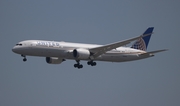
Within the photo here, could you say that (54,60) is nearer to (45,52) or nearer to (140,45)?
(45,52)

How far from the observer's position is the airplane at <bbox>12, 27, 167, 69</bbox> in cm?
6600

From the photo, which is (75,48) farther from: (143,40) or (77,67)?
(143,40)

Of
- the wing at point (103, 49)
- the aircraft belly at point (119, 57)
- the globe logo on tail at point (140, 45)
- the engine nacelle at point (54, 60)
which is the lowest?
the aircraft belly at point (119, 57)

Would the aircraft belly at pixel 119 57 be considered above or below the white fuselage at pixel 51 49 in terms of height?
below

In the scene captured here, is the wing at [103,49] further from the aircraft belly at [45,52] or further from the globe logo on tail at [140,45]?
the globe logo on tail at [140,45]

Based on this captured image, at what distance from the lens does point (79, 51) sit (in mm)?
68312

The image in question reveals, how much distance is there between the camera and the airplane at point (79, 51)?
217 feet

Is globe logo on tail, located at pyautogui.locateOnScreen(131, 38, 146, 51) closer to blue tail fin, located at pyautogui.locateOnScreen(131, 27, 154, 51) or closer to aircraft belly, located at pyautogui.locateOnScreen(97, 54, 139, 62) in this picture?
blue tail fin, located at pyautogui.locateOnScreen(131, 27, 154, 51)

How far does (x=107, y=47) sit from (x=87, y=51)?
3474mm

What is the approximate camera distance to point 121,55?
244ft

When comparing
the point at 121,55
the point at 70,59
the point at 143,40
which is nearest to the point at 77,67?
the point at 70,59

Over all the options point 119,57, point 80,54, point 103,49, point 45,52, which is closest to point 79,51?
point 80,54

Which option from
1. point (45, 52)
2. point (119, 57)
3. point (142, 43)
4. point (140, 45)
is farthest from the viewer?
point (142, 43)

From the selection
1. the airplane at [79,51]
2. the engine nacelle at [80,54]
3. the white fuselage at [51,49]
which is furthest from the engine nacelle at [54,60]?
the engine nacelle at [80,54]
